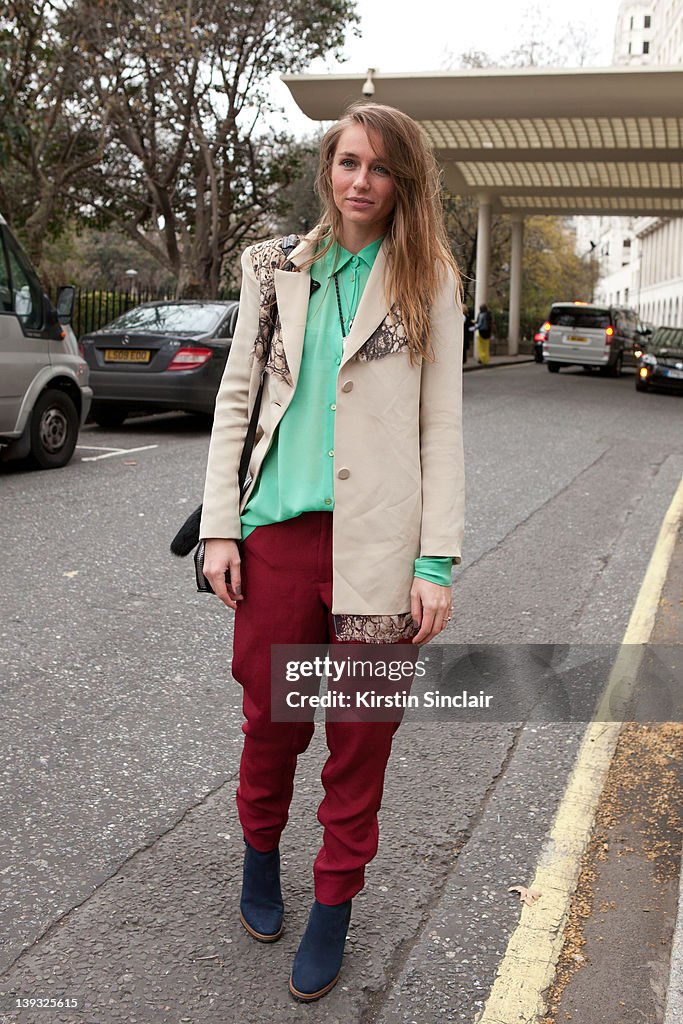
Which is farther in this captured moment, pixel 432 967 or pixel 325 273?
pixel 432 967

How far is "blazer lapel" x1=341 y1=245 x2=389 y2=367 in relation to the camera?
2.29m

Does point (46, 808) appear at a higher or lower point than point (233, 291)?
lower

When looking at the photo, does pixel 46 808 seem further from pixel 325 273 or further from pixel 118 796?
pixel 325 273

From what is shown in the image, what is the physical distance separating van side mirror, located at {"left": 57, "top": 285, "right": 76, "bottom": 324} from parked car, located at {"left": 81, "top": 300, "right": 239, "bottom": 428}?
2.49m

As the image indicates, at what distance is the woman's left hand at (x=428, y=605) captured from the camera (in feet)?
7.64

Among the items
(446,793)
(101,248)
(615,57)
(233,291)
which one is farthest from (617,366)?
(615,57)

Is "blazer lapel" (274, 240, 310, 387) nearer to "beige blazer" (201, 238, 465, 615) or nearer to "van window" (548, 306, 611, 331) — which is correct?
"beige blazer" (201, 238, 465, 615)

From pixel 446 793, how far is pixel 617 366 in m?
26.1

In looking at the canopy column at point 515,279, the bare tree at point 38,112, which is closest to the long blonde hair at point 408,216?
the bare tree at point 38,112

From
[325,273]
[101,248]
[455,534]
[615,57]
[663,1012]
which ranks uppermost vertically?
[615,57]

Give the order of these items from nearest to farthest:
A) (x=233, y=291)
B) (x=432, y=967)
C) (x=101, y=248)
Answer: (x=432, y=967) → (x=233, y=291) → (x=101, y=248)

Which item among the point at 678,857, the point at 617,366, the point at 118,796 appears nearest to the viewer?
the point at 678,857

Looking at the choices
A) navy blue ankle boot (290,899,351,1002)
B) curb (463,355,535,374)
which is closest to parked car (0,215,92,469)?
navy blue ankle boot (290,899,351,1002)

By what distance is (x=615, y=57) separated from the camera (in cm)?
11406
